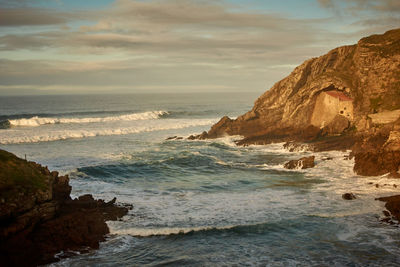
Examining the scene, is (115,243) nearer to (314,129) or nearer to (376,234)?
(376,234)

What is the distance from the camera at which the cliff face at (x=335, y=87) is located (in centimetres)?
4000

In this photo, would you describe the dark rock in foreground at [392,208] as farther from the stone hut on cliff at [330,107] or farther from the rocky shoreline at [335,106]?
the stone hut on cliff at [330,107]

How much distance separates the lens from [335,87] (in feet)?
147

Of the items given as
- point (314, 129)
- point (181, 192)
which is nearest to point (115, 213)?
point (181, 192)

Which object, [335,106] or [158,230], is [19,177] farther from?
[335,106]

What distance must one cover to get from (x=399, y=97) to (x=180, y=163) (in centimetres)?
2147

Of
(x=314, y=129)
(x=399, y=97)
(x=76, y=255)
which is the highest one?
(x=399, y=97)

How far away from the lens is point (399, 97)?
38062mm

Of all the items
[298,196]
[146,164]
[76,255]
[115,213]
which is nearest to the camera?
[76,255]

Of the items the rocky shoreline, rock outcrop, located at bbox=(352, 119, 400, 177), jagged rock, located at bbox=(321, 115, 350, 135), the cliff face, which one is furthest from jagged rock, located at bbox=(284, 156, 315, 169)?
jagged rock, located at bbox=(321, 115, 350, 135)

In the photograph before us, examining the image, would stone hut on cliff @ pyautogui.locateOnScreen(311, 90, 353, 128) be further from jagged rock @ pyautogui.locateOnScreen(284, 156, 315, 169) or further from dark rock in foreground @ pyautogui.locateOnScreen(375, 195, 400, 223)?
dark rock in foreground @ pyautogui.locateOnScreen(375, 195, 400, 223)

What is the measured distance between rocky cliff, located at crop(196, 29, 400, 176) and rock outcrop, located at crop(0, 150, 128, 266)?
2463 centimetres

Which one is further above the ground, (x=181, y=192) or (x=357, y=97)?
(x=357, y=97)

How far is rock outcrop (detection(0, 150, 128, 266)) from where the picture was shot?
1455cm
